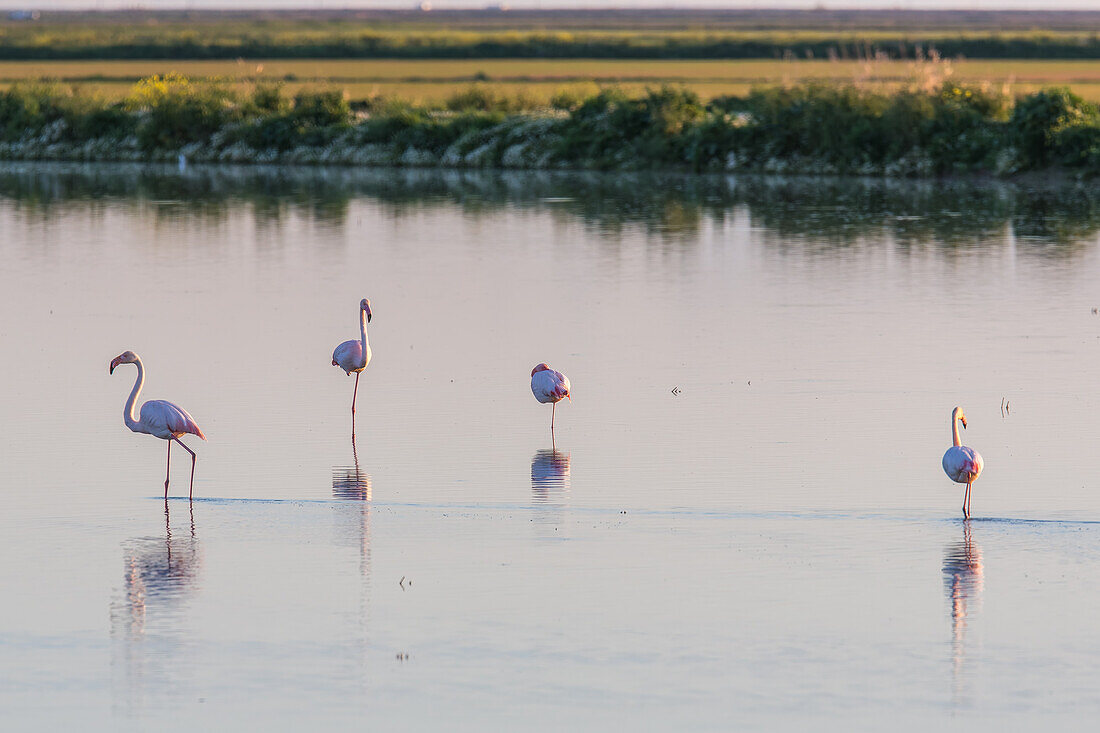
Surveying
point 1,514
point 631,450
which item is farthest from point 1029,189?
point 1,514

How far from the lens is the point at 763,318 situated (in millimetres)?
21016

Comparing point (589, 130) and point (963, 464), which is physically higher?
point (589, 130)

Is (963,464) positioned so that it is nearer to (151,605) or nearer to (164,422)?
(151,605)

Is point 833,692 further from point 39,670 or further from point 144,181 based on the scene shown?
point 144,181

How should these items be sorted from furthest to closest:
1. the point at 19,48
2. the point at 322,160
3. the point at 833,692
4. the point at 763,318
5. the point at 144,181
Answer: the point at 19,48, the point at 322,160, the point at 144,181, the point at 763,318, the point at 833,692

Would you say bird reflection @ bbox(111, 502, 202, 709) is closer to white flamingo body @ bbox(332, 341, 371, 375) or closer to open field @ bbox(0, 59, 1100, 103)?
white flamingo body @ bbox(332, 341, 371, 375)

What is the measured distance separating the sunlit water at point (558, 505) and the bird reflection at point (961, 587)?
0.04 m

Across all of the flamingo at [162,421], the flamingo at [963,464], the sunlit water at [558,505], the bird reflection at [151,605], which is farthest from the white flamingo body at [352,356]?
the flamingo at [963,464]

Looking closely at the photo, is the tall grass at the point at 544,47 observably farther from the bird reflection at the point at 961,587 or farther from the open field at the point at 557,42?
the bird reflection at the point at 961,587

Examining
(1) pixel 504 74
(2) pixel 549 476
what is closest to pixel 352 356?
(2) pixel 549 476

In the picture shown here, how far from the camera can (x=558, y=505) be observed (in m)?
11.9

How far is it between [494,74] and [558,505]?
7975cm

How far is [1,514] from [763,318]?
37.0 ft

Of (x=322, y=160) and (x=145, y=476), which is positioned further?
(x=322, y=160)
